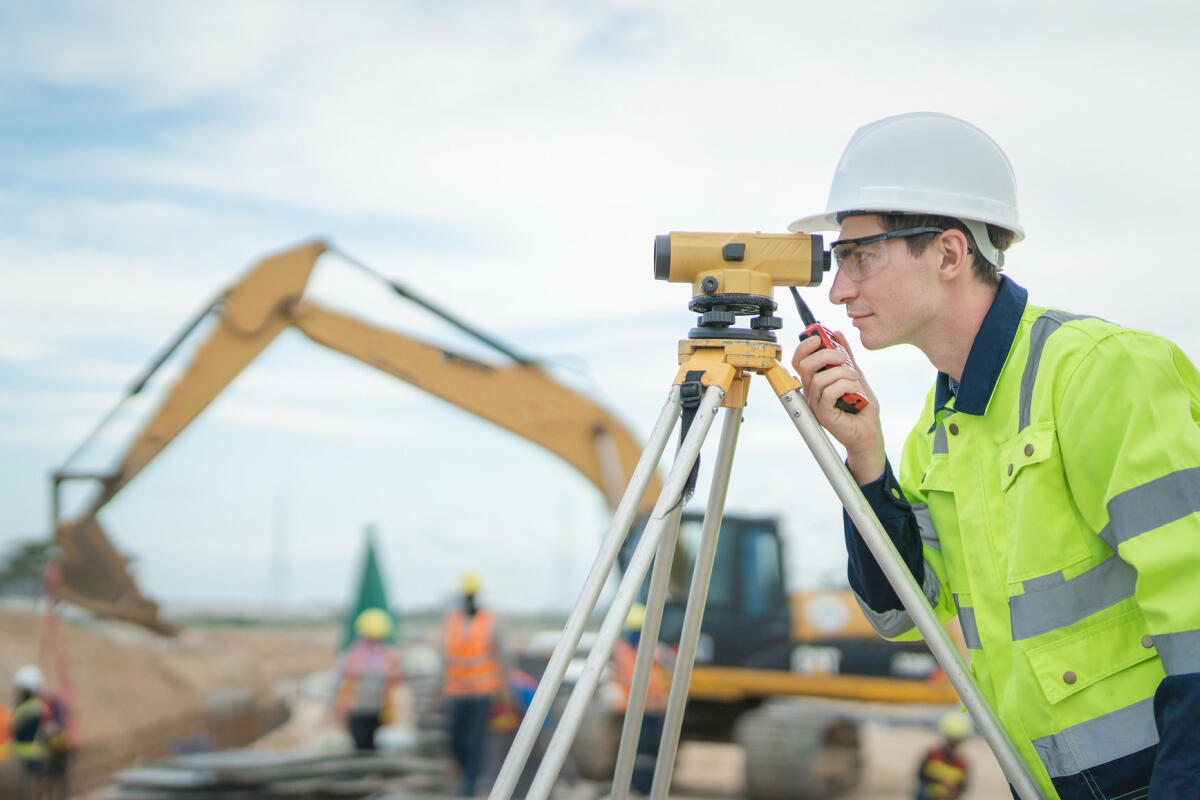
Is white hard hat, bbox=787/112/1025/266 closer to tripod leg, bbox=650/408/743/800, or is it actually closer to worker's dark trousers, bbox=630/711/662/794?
tripod leg, bbox=650/408/743/800

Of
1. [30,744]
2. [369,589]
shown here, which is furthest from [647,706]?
[369,589]

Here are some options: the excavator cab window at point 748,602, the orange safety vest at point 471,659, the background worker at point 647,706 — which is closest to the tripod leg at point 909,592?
the background worker at point 647,706

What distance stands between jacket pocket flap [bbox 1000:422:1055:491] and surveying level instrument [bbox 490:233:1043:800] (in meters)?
0.23

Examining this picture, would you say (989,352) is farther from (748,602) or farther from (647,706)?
(748,602)

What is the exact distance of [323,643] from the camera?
37312 millimetres

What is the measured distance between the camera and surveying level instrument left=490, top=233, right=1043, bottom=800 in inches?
74.0

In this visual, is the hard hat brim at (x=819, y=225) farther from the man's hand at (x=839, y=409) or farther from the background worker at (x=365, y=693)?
the background worker at (x=365, y=693)

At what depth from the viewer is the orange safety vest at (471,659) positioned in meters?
9.74

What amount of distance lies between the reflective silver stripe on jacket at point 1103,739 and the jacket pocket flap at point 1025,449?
0.37 metres

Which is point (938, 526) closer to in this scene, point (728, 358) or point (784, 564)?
point (728, 358)

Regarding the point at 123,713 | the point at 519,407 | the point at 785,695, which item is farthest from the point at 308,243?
the point at 123,713

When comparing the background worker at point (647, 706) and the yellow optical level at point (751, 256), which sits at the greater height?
the yellow optical level at point (751, 256)

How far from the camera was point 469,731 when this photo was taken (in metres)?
9.72

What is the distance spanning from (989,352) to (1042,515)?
0.29 m
